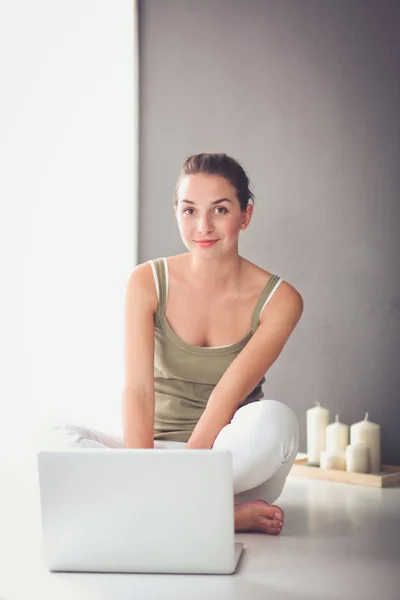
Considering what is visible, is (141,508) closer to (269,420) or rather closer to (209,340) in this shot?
(269,420)

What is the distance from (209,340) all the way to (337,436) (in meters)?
1.01

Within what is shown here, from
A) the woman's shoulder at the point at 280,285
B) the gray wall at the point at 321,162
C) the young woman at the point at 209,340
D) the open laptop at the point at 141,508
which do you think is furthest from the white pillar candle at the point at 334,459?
the open laptop at the point at 141,508

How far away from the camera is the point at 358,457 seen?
3283 mm

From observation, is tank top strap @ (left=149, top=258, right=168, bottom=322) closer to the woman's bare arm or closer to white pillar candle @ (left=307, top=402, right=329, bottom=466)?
the woman's bare arm

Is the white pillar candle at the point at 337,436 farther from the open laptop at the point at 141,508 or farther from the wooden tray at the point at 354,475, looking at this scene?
the open laptop at the point at 141,508

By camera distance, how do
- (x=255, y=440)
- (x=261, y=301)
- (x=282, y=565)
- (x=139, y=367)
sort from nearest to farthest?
1. (x=282, y=565)
2. (x=255, y=440)
3. (x=139, y=367)
4. (x=261, y=301)

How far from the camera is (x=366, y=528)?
8.25ft

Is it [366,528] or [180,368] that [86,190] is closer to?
[180,368]

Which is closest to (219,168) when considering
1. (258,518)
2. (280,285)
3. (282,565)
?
(280,285)

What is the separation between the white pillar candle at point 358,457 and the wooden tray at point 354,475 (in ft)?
0.11

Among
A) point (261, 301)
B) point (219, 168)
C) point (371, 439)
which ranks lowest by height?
point (371, 439)

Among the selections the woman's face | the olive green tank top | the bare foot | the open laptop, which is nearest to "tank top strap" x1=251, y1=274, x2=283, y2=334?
the olive green tank top

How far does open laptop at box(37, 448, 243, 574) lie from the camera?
192 centimetres

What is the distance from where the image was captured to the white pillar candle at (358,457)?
3279mm
